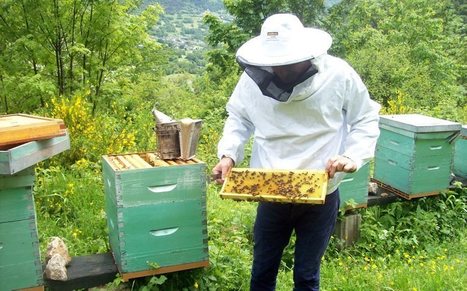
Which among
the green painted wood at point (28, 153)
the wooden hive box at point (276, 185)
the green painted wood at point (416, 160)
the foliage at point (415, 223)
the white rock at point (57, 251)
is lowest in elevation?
the foliage at point (415, 223)

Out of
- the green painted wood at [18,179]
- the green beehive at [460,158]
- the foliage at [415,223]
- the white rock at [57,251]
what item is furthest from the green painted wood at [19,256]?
the green beehive at [460,158]

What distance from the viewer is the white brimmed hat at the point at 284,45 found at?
6.55 ft

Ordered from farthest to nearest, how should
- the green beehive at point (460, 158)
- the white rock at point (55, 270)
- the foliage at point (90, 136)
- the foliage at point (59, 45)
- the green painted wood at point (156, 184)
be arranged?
the foliage at point (59, 45) < the foliage at point (90, 136) < the green beehive at point (460, 158) < the white rock at point (55, 270) < the green painted wood at point (156, 184)

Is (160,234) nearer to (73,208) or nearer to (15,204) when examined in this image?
(15,204)

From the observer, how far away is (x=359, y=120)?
2.21 m

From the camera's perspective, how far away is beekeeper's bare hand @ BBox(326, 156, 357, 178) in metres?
2.04

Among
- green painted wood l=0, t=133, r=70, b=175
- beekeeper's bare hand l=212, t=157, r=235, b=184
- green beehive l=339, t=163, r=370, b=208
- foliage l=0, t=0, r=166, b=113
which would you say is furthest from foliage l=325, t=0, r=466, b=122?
green painted wood l=0, t=133, r=70, b=175

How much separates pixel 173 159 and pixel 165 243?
1.65 ft

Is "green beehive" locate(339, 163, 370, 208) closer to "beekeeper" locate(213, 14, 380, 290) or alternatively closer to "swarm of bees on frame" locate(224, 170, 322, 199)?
"beekeeper" locate(213, 14, 380, 290)

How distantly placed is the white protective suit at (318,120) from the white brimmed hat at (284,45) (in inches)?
2.8

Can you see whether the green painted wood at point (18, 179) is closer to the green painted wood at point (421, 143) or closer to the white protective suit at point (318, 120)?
the white protective suit at point (318, 120)

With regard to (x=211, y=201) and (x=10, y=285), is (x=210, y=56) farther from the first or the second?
(x=10, y=285)

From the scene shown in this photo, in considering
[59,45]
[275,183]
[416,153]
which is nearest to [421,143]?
[416,153]

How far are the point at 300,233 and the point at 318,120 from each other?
57 centimetres
